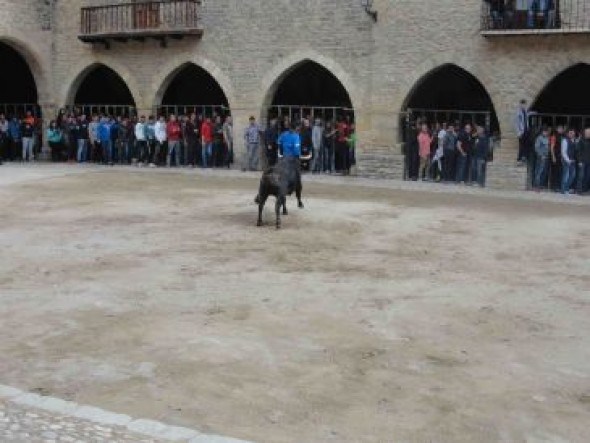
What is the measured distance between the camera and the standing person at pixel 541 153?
59.4 ft

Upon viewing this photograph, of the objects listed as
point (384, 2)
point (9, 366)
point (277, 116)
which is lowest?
point (9, 366)

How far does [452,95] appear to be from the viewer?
23.1 metres

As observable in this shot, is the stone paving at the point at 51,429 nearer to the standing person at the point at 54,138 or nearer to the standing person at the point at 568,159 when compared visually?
the standing person at the point at 568,159

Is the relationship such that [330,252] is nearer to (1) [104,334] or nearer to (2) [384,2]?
(1) [104,334]

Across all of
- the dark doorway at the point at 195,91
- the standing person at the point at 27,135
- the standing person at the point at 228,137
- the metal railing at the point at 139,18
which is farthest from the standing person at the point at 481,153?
the standing person at the point at 27,135

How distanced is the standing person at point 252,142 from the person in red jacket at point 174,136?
1960mm

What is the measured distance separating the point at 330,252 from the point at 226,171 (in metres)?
11.4

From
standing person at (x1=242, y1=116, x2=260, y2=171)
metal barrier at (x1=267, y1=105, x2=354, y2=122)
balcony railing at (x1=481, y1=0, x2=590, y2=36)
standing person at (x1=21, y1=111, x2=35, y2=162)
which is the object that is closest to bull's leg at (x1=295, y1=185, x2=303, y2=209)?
balcony railing at (x1=481, y1=0, x2=590, y2=36)

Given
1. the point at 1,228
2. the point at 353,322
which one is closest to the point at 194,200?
the point at 1,228

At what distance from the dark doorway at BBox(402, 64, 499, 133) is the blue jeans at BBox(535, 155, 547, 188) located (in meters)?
4.02

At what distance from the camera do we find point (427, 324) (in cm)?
757

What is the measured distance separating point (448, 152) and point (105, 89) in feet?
45.0

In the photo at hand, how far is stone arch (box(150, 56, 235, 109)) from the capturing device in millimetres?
22609

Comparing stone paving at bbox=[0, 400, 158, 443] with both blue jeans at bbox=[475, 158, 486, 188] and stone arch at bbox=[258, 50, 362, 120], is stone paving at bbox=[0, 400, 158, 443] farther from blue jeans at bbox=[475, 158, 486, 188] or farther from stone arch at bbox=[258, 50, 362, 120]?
stone arch at bbox=[258, 50, 362, 120]
